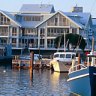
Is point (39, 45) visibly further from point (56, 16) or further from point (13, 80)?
point (13, 80)

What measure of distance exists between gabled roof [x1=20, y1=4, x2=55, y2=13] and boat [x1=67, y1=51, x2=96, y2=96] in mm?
85627

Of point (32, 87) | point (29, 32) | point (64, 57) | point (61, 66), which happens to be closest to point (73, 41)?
point (29, 32)

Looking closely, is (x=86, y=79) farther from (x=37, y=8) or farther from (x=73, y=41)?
(x=37, y=8)

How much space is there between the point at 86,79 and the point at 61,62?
125 ft

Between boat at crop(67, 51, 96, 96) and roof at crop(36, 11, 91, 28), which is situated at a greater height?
roof at crop(36, 11, 91, 28)

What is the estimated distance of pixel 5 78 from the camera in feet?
190

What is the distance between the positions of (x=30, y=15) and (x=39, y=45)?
10038mm

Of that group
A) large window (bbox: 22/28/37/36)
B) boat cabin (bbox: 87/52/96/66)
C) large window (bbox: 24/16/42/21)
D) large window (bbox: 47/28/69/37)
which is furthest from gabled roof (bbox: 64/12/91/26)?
boat cabin (bbox: 87/52/96/66)

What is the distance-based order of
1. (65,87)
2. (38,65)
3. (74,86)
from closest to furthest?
(74,86) < (65,87) < (38,65)

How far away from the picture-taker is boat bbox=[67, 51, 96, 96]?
32.3 meters

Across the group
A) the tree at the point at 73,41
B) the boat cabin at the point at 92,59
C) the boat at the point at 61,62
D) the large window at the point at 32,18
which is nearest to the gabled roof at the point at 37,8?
the large window at the point at 32,18

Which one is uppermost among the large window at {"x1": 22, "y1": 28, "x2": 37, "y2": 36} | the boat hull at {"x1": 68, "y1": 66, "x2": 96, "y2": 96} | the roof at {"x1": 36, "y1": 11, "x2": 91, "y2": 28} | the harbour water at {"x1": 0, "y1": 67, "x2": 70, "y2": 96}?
the roof at {"x1": 36, "y1": 11, "x2": 91, "y2": 28}

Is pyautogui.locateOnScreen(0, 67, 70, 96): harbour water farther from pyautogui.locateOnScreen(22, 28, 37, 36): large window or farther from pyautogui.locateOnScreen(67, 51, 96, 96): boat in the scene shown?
pyautogui.locateOnScreen(22, 28, 37, 36): large window

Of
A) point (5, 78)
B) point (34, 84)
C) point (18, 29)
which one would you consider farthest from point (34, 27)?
point (34, 84)
